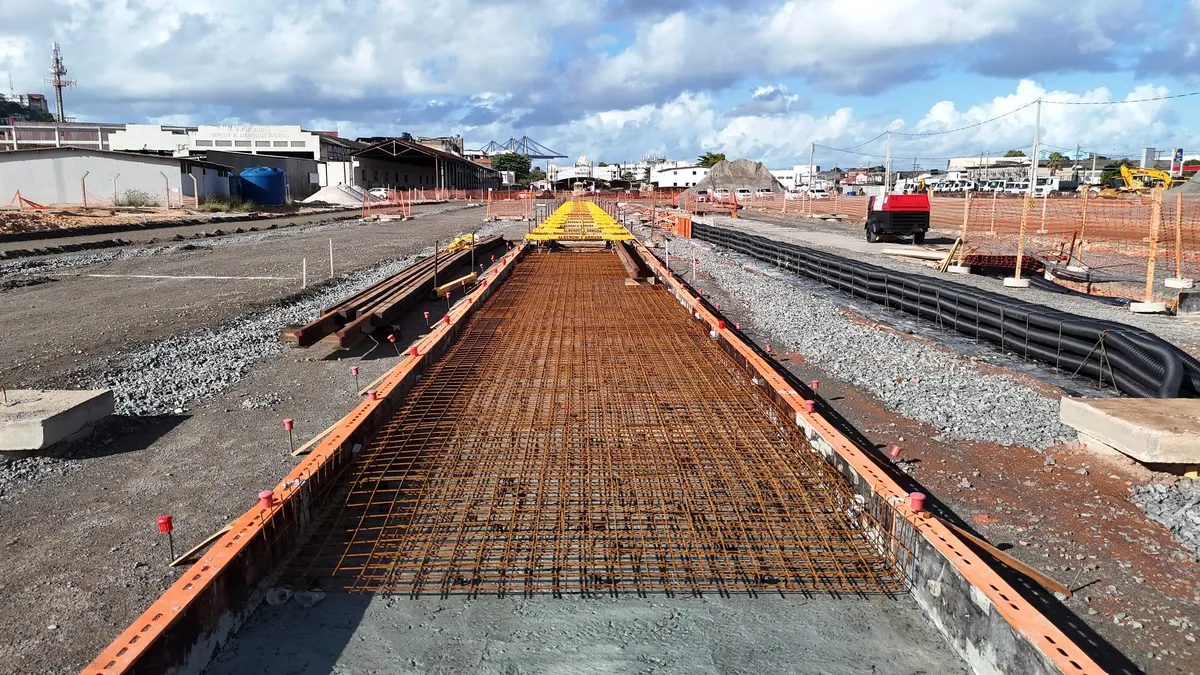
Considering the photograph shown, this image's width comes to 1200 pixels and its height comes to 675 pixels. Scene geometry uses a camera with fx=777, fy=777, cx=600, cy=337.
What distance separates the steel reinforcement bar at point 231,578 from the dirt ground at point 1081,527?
378 cm

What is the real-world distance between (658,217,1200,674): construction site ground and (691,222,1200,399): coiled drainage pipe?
2.13 feet

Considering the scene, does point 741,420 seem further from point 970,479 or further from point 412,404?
point 412,404

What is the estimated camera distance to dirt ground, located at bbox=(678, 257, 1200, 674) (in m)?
3.53

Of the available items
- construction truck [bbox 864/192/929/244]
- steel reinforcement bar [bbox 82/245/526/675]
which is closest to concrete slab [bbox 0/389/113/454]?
steel reinforcement bar [bbox 82/245/526/675]

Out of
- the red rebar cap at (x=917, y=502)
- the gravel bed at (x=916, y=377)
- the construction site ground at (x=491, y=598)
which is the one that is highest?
the red rebar cap at (x=917, y=502)

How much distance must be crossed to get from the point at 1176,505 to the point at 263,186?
5470cm

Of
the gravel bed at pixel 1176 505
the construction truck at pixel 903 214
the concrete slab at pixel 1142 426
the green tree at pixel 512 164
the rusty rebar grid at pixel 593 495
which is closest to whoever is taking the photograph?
the rusty rebar grid at pixel 593 495

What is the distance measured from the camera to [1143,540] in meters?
4.35

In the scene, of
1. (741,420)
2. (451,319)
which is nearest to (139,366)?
(451,319)

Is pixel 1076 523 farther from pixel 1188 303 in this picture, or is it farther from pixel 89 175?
pixel 89 175

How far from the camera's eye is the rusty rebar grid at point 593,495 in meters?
4.01

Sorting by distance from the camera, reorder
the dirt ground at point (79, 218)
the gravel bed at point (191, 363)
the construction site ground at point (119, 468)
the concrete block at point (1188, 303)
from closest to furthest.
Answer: the construction site ground at point (119, 468) → the gravel bed at point (191, 363) → the concrete block at point (1188, 303) → the dirt ground at point (79, 218)

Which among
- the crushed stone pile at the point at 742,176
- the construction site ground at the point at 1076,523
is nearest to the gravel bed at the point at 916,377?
the construction site ground at the point at 1076,523

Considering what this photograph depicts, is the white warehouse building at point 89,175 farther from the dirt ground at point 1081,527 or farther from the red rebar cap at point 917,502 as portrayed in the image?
the red rebar cap at point 917,502
